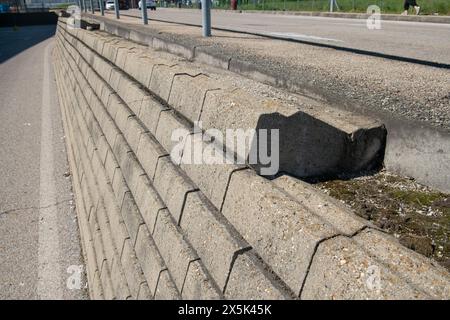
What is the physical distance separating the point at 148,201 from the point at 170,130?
553mm

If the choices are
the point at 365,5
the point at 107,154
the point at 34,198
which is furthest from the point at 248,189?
the point at 365,5

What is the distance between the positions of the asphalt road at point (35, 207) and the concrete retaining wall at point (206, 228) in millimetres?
536

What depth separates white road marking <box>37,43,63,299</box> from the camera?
4.48 m

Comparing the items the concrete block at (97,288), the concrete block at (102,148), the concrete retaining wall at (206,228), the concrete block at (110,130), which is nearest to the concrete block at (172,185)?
the concrete retaining wall at (206,228)

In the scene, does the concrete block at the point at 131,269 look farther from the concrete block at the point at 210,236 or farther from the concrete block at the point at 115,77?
the concrete block at the point at 115,77

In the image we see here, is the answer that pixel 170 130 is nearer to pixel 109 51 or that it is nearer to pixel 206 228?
pixel 206 228

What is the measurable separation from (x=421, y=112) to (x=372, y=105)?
12.1 inches

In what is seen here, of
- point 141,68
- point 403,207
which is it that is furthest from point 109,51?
point 403,207

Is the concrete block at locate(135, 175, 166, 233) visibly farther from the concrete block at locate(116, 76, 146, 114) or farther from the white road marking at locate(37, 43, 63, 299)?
the white road marking at locate(37, 43, 63, 299)

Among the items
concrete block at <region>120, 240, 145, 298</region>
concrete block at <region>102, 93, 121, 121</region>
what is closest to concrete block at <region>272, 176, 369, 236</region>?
concrete block at <region>120, 240, 145, 298</region>

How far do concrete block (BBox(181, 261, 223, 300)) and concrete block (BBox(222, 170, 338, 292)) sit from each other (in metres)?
0.31

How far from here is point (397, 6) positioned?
22.1 metres

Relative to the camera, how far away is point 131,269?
9.68ft

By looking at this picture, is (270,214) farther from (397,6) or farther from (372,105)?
(397,6)
